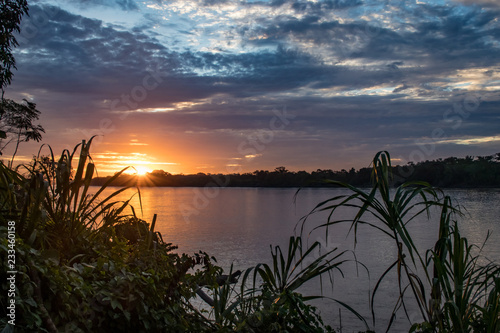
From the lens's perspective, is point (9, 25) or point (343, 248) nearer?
point (9, 25)

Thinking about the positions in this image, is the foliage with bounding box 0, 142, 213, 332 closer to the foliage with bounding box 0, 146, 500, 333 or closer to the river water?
the foliage with bounding box 0, 146, 500, 333

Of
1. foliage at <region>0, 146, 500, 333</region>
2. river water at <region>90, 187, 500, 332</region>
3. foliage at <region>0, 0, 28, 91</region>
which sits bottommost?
river water at <region>90, 187, 500, 332</region>

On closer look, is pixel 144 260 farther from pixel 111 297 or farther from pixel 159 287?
pixel 111 297

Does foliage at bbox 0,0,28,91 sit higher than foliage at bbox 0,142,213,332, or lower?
higher

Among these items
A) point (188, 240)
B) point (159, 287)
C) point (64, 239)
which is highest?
point (64, 239)

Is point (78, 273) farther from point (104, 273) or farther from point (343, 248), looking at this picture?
point (343, 248)

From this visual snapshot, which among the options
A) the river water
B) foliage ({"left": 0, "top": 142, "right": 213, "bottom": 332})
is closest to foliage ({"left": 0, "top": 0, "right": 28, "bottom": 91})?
the river water

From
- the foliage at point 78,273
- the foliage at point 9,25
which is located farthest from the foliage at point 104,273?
the foliage at point 9,25

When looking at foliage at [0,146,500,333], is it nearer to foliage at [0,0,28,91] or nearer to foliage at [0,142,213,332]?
foliage at [0,142,213,332]

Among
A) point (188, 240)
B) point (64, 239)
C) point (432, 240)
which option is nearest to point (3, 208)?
point (64, 239)

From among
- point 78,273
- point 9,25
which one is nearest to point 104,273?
point 78,273

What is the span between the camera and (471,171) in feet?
224

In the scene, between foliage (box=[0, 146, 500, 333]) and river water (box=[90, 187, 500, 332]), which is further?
river water (box=[90, 187, 500, 332])

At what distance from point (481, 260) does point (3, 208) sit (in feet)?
50.3
